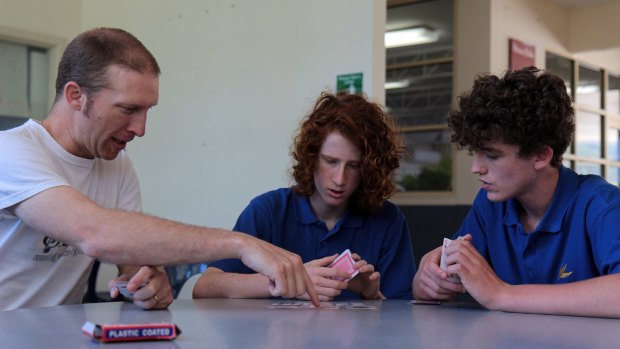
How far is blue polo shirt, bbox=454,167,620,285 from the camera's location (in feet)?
6.19

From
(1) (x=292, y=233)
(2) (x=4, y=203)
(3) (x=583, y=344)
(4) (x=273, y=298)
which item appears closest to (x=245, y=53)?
(1) (x=292, y=233)

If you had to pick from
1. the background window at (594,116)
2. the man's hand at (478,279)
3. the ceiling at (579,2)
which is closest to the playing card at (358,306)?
the man's hand at (478,279)

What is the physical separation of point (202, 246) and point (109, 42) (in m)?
0.73

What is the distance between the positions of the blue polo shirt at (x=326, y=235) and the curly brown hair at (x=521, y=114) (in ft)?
1.74

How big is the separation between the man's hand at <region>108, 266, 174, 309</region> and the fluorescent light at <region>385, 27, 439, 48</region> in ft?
18.1

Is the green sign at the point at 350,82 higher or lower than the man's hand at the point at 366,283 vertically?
higher

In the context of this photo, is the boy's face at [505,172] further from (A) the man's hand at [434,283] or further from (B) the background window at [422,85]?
(B) the background window at [422,85]

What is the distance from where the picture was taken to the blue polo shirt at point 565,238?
6.19 feet

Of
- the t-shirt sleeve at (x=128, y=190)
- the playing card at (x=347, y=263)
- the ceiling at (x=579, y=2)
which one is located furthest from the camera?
the ceiling at (x=579, y=2)

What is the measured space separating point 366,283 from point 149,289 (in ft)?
2.32

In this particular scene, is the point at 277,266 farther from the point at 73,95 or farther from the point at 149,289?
the point at 73,95

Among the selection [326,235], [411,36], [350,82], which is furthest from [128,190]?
[411,36]

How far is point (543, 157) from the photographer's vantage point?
6.73ft

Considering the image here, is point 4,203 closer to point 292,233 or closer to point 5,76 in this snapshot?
point 292,233
